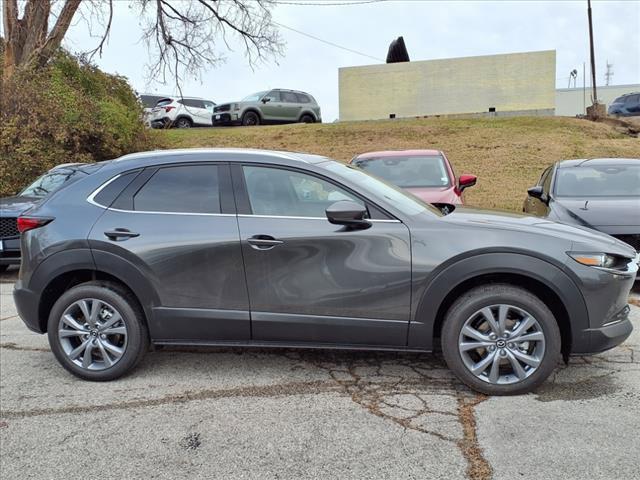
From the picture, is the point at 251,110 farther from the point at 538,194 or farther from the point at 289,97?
the point at 538,194

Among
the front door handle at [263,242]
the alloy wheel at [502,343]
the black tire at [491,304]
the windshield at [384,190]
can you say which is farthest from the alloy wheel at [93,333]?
the alloy wheel at [502,343]

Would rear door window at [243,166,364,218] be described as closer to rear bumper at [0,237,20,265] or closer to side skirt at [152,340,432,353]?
side skirt at [152,340,432,353]

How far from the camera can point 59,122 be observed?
42.3 feet

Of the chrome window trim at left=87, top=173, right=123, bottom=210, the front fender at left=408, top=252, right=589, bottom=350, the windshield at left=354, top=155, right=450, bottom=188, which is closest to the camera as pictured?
the front fender at left=408, top=252, right=589, bottom=350

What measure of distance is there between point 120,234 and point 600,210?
202 inches

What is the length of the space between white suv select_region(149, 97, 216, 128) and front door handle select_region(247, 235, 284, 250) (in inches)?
799

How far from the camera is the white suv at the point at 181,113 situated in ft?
76.3

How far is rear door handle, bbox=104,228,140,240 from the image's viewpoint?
396 cm

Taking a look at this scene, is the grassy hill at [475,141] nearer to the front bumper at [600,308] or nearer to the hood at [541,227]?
the hood at [541,227]

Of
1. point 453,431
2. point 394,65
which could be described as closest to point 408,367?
point 453,431

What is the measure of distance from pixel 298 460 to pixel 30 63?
609 inches

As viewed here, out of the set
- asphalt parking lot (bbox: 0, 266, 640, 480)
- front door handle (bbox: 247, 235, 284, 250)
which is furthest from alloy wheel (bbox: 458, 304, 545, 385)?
front door handle (bbox: 247, 235, 284, 250)

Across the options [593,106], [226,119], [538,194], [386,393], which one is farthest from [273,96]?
[386,393]

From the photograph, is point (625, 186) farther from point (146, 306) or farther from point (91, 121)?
point (91, 121)
